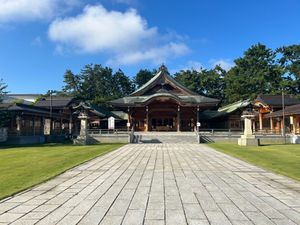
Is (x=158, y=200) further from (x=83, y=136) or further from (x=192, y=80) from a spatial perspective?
(x=192, y=80)

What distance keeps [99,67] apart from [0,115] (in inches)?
2324

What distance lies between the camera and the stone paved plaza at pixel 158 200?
203 inches

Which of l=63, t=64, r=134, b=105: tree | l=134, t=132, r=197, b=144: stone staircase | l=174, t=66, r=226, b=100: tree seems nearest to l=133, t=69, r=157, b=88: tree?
l=63, t=64, r=134, b=105: tree

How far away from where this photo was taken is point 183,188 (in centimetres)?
771

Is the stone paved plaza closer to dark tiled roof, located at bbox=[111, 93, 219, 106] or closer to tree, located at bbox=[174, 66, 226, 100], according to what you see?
dark tiled roof, located at bbox=[111, 93, 219, 106]

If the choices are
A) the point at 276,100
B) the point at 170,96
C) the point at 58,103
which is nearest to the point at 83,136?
the point at 170,96

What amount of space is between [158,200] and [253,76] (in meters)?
56.0

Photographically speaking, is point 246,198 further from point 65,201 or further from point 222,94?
point 222,94

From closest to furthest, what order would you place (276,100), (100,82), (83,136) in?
(83,136) < (276,100) < (100,82)

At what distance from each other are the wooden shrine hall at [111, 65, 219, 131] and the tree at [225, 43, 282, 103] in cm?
1672

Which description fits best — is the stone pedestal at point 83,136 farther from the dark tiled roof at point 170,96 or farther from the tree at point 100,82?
the tree at point 100,82

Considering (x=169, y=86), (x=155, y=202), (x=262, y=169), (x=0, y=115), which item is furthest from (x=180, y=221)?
(x=169, y=86)

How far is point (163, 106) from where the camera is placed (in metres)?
39.1

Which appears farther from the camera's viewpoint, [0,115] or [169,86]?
[169,86]
